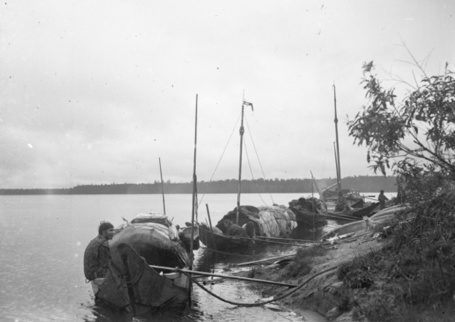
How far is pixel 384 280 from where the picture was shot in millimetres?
9414

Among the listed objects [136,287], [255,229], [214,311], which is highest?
[136,287]

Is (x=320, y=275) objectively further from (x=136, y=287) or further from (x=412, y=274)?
(x=136, y=287)

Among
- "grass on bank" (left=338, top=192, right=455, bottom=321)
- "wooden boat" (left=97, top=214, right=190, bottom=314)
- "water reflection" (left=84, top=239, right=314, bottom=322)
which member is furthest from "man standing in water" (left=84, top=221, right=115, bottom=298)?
"grass on bank" (left=338, top=192, right=455, bottom=321)

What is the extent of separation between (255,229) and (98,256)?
17.2 meters

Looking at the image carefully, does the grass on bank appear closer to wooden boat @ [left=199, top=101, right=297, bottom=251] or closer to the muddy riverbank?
the muddy riverbank

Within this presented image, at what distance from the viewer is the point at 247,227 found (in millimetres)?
27281

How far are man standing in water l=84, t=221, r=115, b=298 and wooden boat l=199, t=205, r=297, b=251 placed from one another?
40.2 feet

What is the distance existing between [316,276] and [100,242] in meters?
7.16

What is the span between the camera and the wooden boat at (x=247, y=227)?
24.7 m

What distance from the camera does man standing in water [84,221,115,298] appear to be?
483 inches

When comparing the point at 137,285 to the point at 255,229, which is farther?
the point at 255,229

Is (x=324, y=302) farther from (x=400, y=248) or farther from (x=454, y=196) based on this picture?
(x=454, y=196)

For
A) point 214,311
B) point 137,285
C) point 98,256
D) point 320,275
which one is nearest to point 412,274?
point 320,275

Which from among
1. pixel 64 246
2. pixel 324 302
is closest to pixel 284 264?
pixel 324 302
